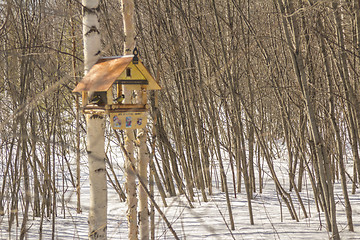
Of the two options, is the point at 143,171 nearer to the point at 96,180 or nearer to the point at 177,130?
the point at 96,180

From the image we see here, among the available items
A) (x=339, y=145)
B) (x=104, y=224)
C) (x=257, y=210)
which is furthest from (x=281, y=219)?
(x=104, y=224)

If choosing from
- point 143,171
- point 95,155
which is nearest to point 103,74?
point 95,155

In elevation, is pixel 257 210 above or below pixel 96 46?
below

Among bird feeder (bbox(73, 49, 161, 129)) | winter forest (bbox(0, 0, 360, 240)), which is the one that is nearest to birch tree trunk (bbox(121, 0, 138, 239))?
winter forest (bbox(0, 0, 360, 240))

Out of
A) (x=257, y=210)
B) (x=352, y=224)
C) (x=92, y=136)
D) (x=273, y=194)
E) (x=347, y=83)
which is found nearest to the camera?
(x=92, y=136)

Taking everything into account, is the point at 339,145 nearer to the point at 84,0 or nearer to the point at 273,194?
the point at 273,194

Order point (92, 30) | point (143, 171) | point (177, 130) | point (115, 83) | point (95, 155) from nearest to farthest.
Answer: point (95, 155), point (92, 30), point (115, 83), point (143, 171), point (177, 130)

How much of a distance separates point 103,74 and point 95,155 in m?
0.57

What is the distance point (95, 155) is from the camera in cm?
254

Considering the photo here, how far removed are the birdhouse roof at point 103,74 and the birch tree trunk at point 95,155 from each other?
0.10 meters

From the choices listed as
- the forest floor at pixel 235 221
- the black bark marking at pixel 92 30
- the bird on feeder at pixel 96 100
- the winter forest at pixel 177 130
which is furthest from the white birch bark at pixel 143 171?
the black bark marking at pixel 92 30

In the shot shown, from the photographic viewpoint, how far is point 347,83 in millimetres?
3162

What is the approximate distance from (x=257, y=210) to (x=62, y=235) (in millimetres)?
2388

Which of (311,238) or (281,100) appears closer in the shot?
(311,238)
